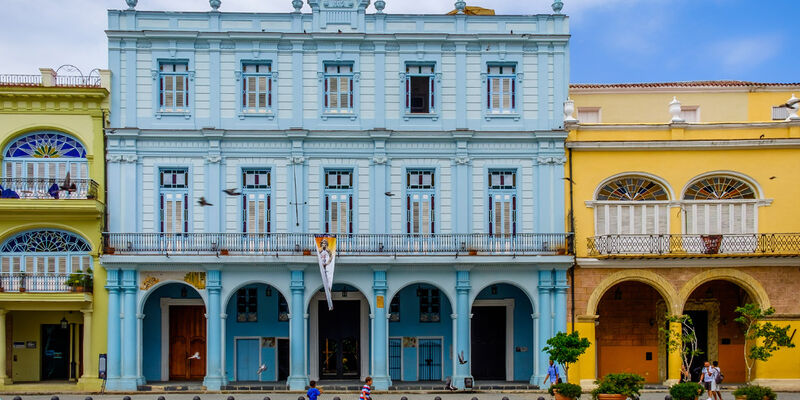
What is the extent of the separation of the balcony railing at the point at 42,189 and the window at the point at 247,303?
5.84m

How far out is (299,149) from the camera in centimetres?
2911

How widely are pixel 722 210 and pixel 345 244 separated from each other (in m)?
12.4

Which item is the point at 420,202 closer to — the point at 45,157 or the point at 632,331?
the point at 632,331

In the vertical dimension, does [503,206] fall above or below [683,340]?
above

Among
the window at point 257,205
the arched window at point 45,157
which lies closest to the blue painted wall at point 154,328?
the window at point 257,205

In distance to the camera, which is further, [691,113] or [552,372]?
[691,113]

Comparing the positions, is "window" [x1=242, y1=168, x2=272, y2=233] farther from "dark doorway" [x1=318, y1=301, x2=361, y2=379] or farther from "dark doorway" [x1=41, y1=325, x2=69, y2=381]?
"dark doorway" [x1=41, y1=325, x2=69, y2=381]

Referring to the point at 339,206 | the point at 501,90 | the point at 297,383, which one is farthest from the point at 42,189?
the point at 501,90

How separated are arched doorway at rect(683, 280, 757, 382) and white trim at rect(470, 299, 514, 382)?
Answer: 19.7ft

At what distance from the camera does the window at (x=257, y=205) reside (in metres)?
29.2

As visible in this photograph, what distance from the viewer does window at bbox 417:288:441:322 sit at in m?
30.9

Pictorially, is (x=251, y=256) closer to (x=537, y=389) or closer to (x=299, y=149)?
(x=299, y=149)

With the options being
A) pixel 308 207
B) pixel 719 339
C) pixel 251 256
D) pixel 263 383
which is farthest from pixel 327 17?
pixel 719 339

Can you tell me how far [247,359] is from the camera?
30391mm
